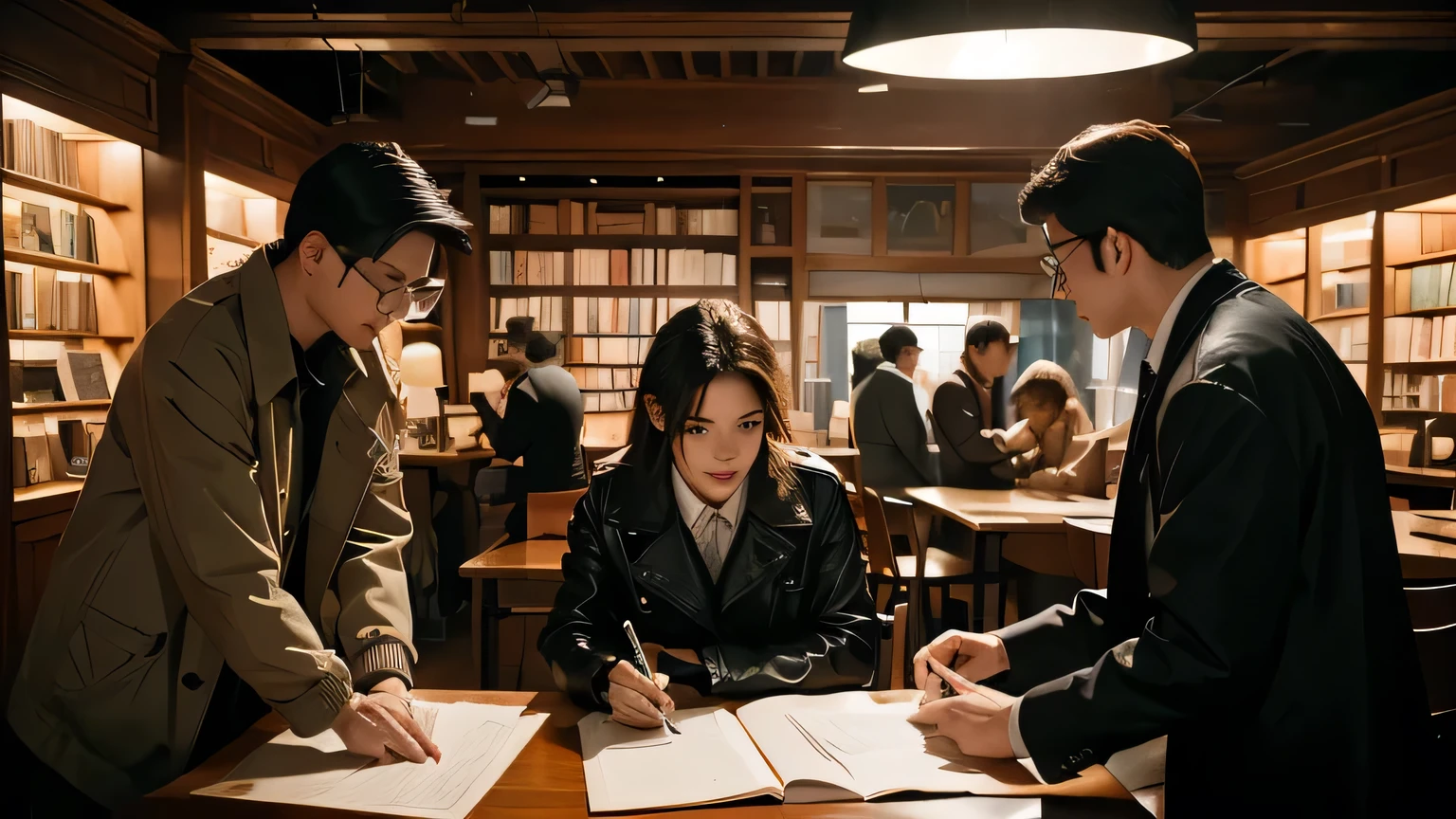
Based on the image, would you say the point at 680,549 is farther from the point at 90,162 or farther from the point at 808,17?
the point at 90,162

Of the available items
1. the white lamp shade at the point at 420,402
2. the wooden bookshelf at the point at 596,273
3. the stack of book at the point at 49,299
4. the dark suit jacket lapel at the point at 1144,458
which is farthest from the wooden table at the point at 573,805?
the wooden bookshelf at the point at 596,273

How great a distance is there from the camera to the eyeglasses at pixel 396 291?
4.59 feet

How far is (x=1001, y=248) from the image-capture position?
7312 mm

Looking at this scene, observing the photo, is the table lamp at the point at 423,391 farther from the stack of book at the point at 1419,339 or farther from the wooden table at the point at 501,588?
the stack of book at the point at 1419,339

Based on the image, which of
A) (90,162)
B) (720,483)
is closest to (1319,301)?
(720,483)

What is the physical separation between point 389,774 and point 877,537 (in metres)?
2.89

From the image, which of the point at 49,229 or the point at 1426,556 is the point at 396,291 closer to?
the point at 1426,556

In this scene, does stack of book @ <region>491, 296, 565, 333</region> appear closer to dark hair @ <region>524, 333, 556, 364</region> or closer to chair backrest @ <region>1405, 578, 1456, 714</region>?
dark hair @ <region>524, 333, 556, 364</region>

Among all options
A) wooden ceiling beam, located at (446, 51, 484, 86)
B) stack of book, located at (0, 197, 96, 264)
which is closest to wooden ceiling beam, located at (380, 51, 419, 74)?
wooden ceiling beam, located at (446, 51, 484, 86)

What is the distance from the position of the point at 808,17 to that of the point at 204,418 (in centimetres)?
400

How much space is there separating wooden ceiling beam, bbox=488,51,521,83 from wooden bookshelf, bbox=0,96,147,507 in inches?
92.2

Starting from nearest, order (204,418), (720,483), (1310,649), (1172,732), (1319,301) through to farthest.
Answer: (1310,649), (1172,732), (204,418), (720,483), (1319,301)

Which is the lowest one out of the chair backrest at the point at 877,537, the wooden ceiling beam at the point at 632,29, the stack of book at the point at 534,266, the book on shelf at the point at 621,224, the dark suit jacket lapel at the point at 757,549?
the chair backrest at the point at 877,537

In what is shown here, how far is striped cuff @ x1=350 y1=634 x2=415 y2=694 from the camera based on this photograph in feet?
4.70
